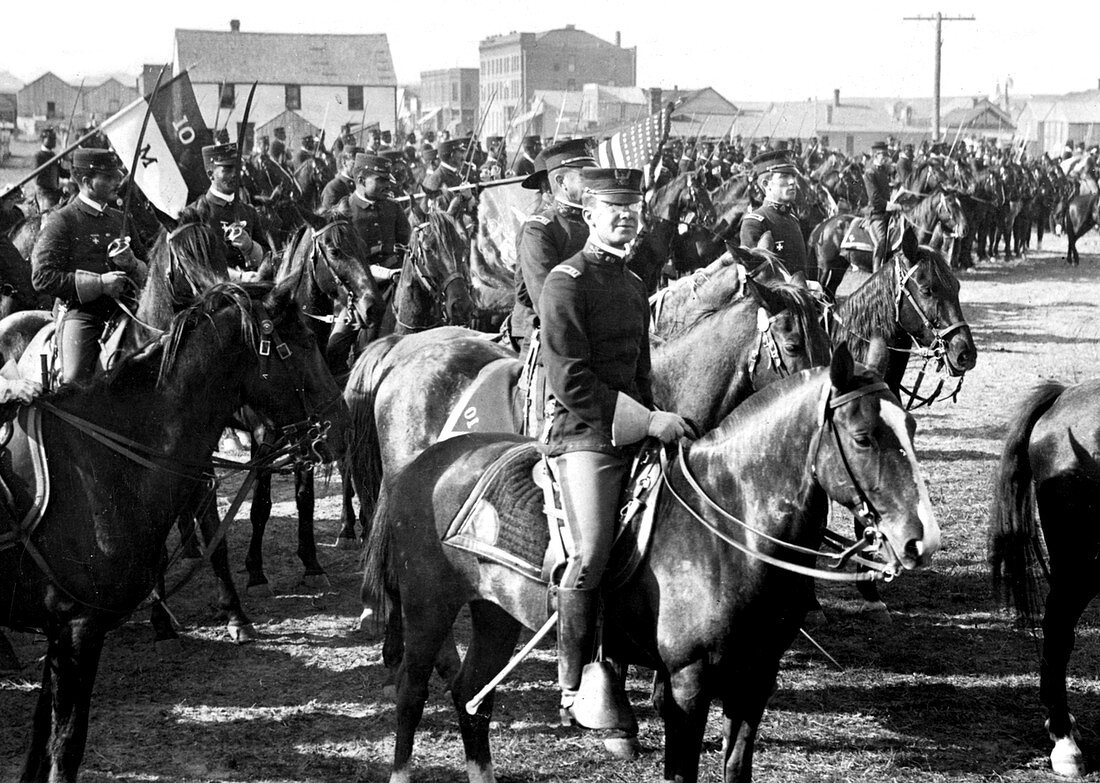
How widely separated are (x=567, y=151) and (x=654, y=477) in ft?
9.91

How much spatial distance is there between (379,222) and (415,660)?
585 centimetres

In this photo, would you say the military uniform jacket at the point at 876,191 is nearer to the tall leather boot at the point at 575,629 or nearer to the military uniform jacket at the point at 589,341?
the military uniform jacket at the point at 589,341

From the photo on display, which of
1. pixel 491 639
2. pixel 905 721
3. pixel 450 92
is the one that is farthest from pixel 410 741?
pixel 450 92

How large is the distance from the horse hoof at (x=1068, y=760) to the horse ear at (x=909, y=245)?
12.1 feet

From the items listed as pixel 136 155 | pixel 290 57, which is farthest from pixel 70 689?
pixel 290 57

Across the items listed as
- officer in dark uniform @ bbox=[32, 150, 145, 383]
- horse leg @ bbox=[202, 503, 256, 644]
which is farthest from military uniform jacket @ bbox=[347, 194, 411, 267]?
horse leg @ bbox=[202, 503, 256, 644]

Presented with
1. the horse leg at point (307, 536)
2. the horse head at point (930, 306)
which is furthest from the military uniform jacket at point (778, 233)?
the horse leg at point (307, 536)

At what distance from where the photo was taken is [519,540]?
4641mm

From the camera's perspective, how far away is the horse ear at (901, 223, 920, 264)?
26.9ft

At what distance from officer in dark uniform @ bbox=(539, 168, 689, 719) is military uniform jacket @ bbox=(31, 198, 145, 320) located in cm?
361

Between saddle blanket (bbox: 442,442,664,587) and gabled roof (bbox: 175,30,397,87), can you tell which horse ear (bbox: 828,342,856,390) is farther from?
gabled roof (bbox: 175,30,397,87)

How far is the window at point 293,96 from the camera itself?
68.3 meters

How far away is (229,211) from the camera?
8.83 m

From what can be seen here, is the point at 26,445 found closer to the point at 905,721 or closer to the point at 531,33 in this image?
the point at 905,721
